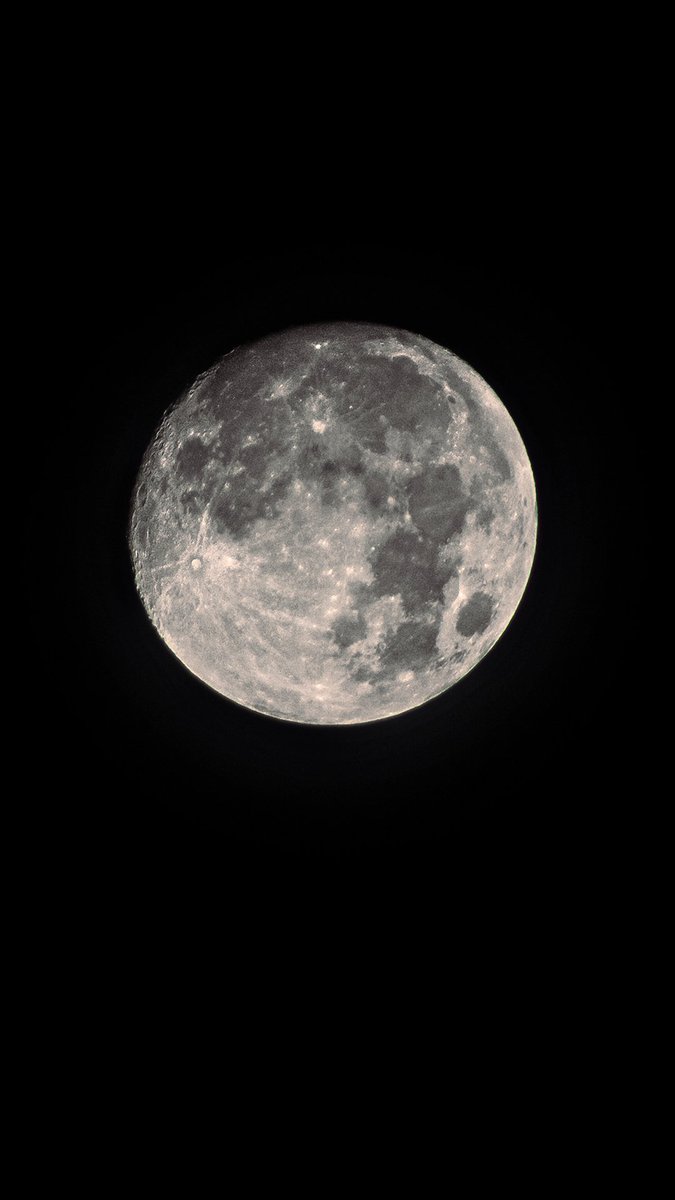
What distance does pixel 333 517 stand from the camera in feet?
12.2

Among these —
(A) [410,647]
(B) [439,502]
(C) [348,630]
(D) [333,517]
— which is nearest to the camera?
(D) [333,517]

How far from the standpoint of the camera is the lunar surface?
3762 mm

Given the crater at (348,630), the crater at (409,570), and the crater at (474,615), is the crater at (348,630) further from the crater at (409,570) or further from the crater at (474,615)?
the crater at (474,615)

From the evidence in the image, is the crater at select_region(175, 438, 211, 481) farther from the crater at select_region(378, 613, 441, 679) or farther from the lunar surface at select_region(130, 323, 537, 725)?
the crater at select_region(378, 613, 441, 679)

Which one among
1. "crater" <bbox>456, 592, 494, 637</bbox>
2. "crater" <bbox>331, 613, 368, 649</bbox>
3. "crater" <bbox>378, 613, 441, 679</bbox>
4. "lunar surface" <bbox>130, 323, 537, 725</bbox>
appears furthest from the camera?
"crater" <bbox>456, 592, 494, 637</bbox>

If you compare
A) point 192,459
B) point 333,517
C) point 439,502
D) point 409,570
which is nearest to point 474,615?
point 409,570

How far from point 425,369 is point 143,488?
A: 6.42ft

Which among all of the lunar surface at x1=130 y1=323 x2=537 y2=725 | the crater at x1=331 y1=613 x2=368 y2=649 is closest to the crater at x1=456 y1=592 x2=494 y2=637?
the lunar surface at x1=130 y1=323 x2=537 y2=725

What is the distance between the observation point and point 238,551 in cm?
382

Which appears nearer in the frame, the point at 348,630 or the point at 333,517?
the point at 333,517

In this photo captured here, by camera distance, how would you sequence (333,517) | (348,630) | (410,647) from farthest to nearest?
(410,647) → (348,630) → (333,517)

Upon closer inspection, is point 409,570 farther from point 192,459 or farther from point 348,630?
point 192,459

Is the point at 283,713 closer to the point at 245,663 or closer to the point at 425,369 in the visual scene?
the point at 245,663

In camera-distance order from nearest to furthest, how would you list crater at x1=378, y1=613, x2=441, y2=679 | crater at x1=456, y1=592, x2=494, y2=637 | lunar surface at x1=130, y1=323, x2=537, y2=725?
lunar surface at x1=130, y1=323, x2=537, y2=725 < crater at x1=378, y1=613, x2=441, y2=679 < crater at x1=456, y1=592, x2=494, y2=637
